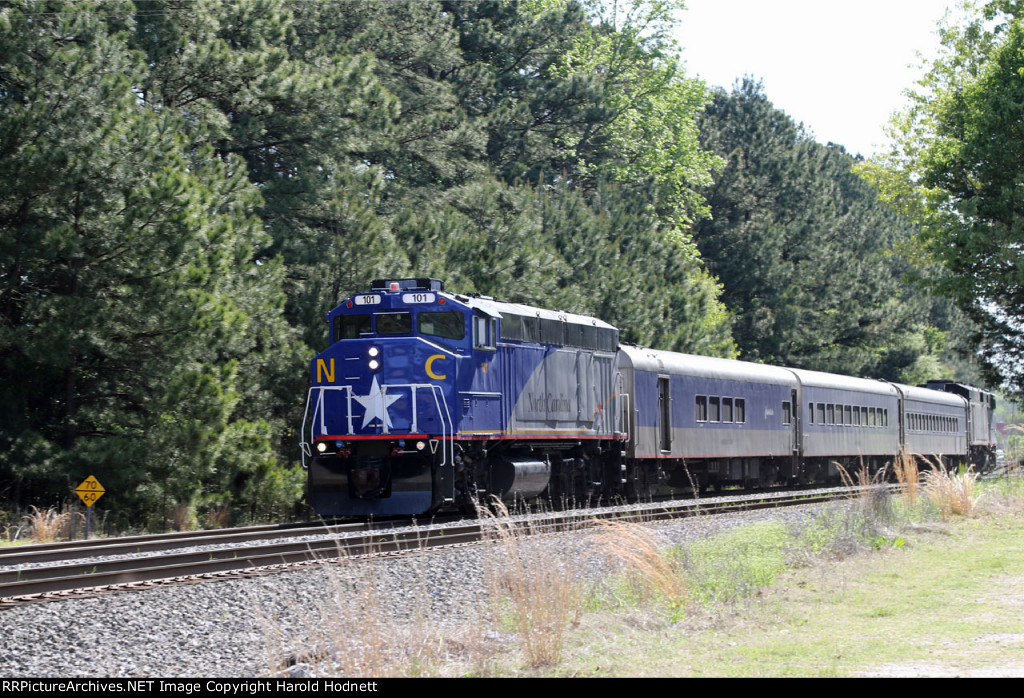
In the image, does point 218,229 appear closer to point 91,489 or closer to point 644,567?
point 91,489

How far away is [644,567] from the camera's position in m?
10.7

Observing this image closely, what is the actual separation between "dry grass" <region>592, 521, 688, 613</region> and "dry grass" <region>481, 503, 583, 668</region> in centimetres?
79

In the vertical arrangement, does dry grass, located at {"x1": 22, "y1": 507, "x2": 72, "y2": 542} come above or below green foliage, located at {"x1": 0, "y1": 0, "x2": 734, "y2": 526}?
below

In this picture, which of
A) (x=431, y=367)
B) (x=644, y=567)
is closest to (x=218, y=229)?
(x=431, y=367)

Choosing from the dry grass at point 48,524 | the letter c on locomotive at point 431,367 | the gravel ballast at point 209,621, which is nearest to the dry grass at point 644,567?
the gravel ballast at point 209,621

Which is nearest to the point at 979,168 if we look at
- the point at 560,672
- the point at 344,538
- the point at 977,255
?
the point at 977,255

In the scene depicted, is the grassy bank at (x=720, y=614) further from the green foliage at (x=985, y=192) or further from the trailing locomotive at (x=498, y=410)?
the green foliage at (x=985, y=192)

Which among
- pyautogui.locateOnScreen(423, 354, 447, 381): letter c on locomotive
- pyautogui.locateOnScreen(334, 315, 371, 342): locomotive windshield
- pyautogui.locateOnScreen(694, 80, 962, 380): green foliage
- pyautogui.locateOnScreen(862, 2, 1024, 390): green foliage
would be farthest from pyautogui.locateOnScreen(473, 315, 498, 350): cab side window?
pyautogui.locateOnScreen(694, 80, 962, 380): green foliage

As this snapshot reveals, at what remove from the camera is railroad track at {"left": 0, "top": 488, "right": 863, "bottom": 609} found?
427 inches

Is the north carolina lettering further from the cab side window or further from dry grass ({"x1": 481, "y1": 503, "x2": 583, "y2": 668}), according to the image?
dry grass ({"x1": 481, "y1": 503, "x2": 583, "y2": 668})

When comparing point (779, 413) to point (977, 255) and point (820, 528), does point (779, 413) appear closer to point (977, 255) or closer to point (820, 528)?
point (977, 255)

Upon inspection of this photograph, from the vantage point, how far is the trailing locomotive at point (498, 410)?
17516 millimetres

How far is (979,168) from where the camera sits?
99.1 ft

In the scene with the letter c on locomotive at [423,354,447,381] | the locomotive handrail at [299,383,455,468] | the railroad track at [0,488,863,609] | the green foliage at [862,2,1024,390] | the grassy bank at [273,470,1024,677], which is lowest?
the grassy bank at [273,470,1024,677]
